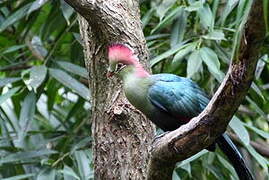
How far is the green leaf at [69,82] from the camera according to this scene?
9.20 ft

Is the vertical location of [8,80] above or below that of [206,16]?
below

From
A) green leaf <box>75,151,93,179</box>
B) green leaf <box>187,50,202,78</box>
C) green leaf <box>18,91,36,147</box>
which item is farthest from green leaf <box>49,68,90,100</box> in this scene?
green leaf <box>187,50,202,78</box>

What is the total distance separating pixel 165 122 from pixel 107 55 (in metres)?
0.34

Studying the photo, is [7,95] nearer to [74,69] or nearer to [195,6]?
[74,69]

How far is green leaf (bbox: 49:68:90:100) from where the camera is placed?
110 inches

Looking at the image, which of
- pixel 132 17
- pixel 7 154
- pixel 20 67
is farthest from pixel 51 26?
pixel 132 17

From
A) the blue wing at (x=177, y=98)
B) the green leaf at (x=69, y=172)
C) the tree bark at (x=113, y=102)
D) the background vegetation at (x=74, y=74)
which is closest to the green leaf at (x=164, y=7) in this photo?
the background vegetation at (x=74, y=74)

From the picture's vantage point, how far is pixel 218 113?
172cm

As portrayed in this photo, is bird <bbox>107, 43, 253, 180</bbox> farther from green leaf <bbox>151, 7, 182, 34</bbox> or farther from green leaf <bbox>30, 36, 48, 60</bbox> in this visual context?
green leaf <bbox>30, 36, 48, 60</bbox>

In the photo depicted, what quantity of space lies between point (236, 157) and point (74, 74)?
1171mm

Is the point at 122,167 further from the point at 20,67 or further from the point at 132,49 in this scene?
the point at 20,67

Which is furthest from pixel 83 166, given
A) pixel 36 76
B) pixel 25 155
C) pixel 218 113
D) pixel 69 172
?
pixel 218 113

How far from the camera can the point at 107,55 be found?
232 cm

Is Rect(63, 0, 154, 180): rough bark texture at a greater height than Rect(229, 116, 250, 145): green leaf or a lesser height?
greater
